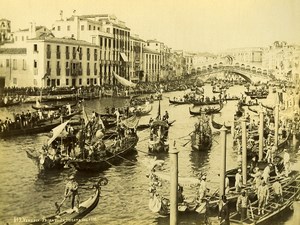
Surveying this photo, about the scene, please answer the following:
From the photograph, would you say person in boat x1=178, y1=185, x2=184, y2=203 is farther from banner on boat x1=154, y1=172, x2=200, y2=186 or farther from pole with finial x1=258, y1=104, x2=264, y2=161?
pole with finial x1=258, y1=104, x2=264, y2=161

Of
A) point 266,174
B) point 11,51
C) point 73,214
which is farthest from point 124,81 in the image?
point 266,174

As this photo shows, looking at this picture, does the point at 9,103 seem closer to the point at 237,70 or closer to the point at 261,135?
the point at 237,70

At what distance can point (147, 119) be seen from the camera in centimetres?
288

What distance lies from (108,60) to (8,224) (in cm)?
105

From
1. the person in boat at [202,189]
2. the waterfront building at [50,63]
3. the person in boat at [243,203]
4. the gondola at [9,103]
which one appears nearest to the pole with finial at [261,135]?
the person in boat at [243,203]

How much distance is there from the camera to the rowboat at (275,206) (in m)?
2.63

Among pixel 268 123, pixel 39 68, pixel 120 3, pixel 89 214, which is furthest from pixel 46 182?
pixel 268 123

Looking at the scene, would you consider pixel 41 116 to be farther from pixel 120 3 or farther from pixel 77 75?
pixel 120 3

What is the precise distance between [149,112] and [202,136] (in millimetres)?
341

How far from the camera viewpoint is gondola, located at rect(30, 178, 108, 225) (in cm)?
234

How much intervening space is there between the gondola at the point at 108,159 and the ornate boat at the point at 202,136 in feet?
1.10

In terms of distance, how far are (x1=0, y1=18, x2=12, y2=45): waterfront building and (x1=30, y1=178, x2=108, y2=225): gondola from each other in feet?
2.87

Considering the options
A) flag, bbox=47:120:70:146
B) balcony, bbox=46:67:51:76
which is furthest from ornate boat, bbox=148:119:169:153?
balcony, bbox=46:67:51:76

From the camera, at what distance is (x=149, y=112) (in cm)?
278
